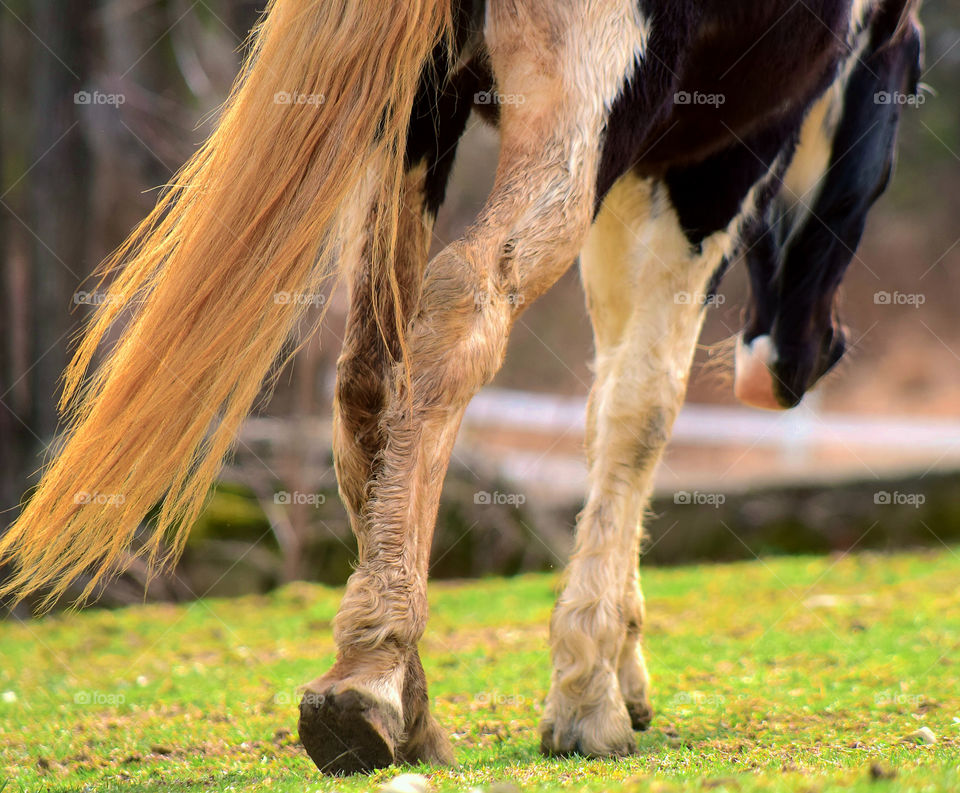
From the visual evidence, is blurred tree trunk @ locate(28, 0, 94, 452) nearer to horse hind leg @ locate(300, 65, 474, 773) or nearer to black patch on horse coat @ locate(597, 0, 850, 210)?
horse hind leg @ locate(300, 65, 474, 773)

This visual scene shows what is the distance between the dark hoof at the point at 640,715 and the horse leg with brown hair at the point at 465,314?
1119mm

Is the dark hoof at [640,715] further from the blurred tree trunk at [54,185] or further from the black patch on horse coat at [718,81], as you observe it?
the blurred tree trunk at [54,185]

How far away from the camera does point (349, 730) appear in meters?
2.19

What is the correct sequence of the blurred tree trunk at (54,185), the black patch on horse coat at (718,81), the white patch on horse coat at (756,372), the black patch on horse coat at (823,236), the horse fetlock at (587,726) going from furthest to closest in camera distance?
the blurred tree trunk at (54,185), the white patch on horse coat at (756,372), the black patch on horse coat at (823,236), the horse fetlock at (587,726), the black patch on horse coat at (718,81)

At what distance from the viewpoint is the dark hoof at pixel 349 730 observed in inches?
85.4

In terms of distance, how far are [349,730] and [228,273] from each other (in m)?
1.05

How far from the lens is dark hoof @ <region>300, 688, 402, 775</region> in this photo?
2.17 meters

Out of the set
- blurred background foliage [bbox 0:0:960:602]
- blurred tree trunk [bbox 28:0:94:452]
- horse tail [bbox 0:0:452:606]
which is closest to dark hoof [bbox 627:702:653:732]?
horse tail [bbox 0:0:452:606]

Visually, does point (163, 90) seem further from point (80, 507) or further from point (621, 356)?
point (80, 507)

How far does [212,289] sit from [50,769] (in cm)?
148

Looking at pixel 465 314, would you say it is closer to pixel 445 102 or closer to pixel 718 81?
pixel 445 102

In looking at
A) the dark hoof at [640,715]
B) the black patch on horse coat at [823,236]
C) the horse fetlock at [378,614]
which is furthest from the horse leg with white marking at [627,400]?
the horse fetlock at [378,614]

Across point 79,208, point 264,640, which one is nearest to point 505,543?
point 264,640

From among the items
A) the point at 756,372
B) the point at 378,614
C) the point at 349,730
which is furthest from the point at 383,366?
the point at 756,372
